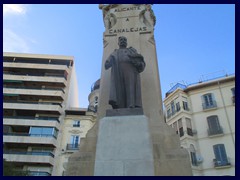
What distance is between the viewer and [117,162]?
182 inches

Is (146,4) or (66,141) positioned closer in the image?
(146,4)

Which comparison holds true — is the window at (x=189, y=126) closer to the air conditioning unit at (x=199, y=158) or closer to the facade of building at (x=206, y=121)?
the facade of building at (x=206, y=121)

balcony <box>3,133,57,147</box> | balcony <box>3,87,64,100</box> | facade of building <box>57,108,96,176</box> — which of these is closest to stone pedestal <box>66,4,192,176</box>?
facade of building <box>57,108,96,176</box>

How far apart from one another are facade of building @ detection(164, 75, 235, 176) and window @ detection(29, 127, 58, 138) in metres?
17.9

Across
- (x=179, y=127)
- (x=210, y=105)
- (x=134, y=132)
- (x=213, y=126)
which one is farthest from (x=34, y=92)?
(x=134, y=132)

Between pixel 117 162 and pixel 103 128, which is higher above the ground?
pixel 103 128

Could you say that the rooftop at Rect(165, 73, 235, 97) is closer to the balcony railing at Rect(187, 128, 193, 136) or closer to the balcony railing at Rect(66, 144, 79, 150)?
the balcony railing at Rect(187, 128, 193, 136)

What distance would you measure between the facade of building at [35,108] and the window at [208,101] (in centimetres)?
2272

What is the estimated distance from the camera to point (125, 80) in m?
6.04

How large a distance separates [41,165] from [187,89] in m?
24.6

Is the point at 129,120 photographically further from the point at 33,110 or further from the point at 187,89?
the point at 33,110

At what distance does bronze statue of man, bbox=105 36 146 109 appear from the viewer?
19.1 ft

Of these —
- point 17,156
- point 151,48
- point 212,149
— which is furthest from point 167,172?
point 17,156

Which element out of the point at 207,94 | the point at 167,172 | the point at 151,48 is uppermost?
the point at 207,94
